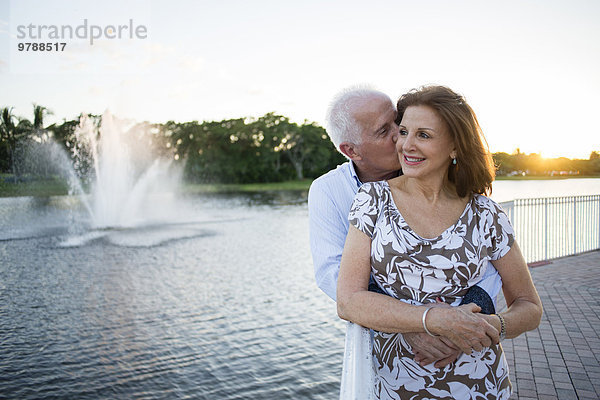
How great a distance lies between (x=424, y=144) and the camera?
1.83m

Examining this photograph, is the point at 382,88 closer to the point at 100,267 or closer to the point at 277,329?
the point at 277,329

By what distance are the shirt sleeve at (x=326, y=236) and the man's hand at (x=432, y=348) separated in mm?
357

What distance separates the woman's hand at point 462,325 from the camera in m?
1.64

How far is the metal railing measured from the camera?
10.5 metres

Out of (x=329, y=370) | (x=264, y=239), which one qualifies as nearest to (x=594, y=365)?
(x=329, y=370)

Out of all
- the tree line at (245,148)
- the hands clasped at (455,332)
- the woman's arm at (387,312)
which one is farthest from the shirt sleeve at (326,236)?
the tree line at (245,148)

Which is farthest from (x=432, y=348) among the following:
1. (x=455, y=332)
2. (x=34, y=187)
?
(x=34, y=187)

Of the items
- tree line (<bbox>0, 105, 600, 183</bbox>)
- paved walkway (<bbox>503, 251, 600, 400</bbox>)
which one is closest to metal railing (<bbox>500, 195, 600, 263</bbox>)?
paved walkway (<bbox>503, 251, 600, 400</bbox>)

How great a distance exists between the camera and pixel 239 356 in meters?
7.18

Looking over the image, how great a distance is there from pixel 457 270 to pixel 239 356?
5940 mm

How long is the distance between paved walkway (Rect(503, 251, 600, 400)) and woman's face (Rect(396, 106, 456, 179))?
336 cm

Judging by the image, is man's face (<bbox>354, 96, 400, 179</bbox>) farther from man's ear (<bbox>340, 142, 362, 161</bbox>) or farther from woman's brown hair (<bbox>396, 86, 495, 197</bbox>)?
woman's brown hair (<bbox>396, 86, 495, 197</bbox>)

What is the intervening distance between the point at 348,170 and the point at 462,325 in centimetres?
91

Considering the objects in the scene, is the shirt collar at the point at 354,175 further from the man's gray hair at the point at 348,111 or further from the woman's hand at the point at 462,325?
the woman's hand at the point at 462,325
